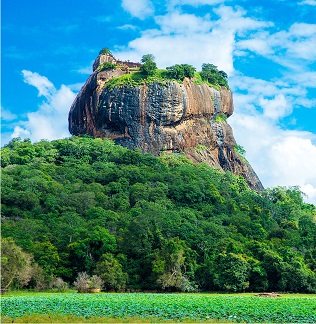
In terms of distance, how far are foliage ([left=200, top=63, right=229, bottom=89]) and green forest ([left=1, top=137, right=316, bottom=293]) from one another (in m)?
21.0

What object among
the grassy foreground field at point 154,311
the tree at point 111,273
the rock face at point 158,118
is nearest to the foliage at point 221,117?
the rock face at point 158,118

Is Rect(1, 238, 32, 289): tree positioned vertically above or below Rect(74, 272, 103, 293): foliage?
above

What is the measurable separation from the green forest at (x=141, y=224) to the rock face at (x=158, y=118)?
3634 millimetres

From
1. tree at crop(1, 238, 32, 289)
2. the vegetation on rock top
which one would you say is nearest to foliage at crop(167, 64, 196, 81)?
the vegetation on rock top

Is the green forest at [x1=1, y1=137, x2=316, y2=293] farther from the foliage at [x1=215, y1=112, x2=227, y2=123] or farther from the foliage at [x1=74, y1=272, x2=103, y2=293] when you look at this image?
the foliage at [x1=215, y1=112, x2=227, y2=123]

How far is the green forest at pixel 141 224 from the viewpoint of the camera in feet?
161

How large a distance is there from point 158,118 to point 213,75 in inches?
742

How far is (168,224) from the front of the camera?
192ft

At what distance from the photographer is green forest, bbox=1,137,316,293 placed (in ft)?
161

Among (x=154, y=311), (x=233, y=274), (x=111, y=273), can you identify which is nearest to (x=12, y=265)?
(x=111, y=273)

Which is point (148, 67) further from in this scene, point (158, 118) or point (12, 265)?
point (12, 265)

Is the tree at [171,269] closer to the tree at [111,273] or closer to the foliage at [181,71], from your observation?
the tree at [111,273]

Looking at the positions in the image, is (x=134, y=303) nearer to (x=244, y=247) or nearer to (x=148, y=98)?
(x=244, y=247)

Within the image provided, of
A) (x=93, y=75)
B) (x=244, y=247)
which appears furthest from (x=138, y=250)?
(x=93, y=75)
